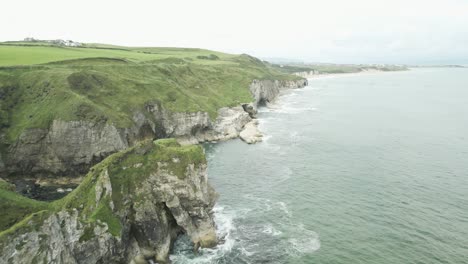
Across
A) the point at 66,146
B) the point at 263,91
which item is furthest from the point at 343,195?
the point at 263,91

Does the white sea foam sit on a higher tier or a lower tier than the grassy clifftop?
lower

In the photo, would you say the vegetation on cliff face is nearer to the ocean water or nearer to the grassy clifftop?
the ocean water

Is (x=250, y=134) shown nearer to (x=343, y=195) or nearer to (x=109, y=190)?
(x=343, y=195)

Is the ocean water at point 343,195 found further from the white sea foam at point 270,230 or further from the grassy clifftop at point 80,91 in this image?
the grassy clifftop at point 80,91

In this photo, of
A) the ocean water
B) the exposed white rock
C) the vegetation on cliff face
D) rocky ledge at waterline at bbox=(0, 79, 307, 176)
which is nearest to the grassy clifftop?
rocky ledge at waterline at bbox=(0, 79, 307, 176)

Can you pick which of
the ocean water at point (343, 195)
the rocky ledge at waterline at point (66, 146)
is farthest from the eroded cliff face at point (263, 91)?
the rocky ledge at waterline at point (66, 146)

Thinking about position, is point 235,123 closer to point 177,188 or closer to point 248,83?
point 248,83

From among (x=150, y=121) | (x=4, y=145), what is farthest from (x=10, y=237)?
(x=150, y=121)
